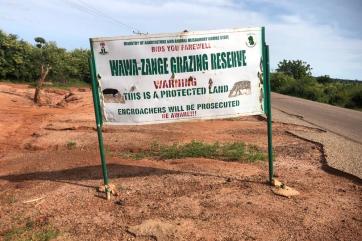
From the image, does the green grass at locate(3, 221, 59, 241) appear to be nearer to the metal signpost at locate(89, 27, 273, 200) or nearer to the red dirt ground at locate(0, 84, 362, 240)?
the red dirt ground at locate(0, 84, 362, 240)

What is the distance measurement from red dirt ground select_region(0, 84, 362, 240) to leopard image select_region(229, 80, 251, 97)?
1.17 m

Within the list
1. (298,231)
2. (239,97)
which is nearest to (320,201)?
(298,231)

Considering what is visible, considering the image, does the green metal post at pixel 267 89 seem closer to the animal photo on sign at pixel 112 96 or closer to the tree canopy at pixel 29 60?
the animal photo on sign at pixel 112 96

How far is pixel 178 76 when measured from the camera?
212 inches

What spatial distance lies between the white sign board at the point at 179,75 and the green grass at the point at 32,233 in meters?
1.56

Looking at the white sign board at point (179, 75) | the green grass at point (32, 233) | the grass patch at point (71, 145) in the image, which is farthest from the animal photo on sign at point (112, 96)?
the grass patch at point (71, 145)

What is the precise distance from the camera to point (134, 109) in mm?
5426

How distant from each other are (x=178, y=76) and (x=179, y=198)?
4.98 feet

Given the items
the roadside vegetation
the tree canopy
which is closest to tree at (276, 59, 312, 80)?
the roadside vegetation

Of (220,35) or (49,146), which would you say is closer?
(220,35)

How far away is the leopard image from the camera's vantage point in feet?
18.1

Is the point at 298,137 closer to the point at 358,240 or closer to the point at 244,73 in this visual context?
the point at 244,73

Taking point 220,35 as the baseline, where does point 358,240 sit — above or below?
below

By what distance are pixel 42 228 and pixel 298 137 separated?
689cm
